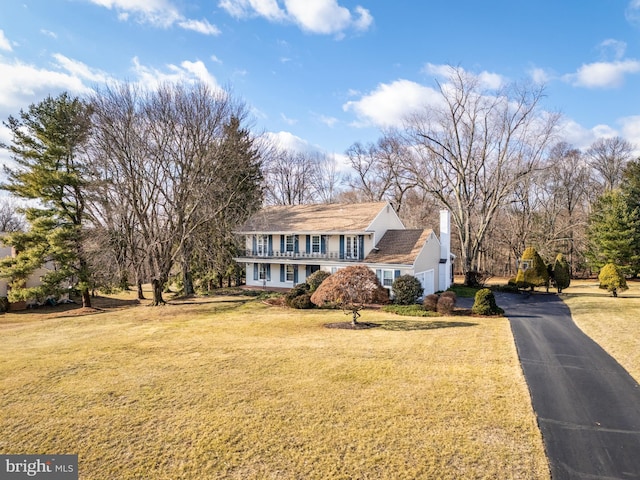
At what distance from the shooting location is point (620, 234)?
37.0m

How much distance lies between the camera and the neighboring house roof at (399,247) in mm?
26359

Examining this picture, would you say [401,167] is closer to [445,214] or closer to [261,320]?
[445,214]

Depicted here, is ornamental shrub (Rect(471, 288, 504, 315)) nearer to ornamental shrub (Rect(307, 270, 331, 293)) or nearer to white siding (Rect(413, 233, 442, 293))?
white siding (Rect(413, 233, 442, 293))

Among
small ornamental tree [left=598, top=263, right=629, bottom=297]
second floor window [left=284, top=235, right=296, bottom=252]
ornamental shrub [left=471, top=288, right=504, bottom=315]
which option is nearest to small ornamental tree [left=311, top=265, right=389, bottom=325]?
ornamental shrub [left=471, top=288, right=504, bottom=315]

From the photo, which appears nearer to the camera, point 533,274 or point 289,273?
point 533,274

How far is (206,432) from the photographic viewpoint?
784 cm

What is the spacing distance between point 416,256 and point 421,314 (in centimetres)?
596

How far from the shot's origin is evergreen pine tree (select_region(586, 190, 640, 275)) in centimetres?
3700

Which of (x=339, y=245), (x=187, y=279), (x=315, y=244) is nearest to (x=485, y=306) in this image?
(x=339, y=245)

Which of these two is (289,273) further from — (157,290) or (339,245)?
(157,290)

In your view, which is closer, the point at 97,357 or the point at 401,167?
the point at 97,357

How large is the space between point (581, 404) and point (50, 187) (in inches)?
1160

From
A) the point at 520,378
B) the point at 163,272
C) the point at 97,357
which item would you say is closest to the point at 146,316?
the point at 163,272

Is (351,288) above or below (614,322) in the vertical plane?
above
